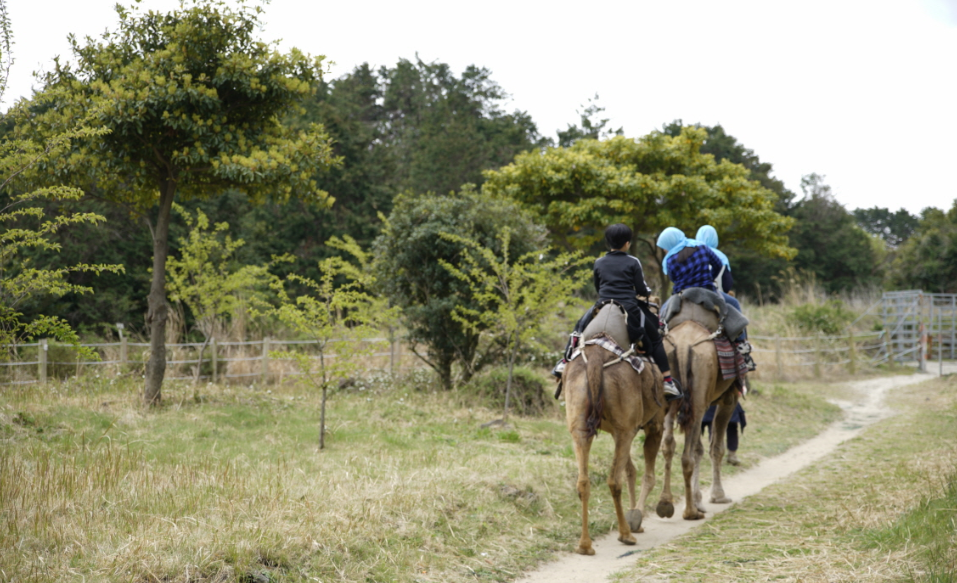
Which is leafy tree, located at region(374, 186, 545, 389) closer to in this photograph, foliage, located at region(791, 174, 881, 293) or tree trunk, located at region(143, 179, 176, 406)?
tree trunk, located at region(143, 179, 176, 406)

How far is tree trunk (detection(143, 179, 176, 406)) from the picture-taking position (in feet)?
34.5

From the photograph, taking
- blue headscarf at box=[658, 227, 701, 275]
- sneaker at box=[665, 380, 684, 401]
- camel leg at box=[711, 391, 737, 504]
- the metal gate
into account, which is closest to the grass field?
camel leg at box=[711, 391, 737, 504]

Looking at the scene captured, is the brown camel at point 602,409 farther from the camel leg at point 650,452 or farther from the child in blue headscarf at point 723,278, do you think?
the child in blue headscarf at point 723,278

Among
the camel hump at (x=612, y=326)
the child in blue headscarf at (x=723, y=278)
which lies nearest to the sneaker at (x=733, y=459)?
the child in blue headscarf at (x=723, y=278)

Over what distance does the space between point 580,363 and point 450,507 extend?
1.62 metres

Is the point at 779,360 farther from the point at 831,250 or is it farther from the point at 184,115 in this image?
the point at 831,250

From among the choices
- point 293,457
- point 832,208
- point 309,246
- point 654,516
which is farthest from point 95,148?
point 832,208

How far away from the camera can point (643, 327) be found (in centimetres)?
577

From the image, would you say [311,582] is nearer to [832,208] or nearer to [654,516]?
[654,516]

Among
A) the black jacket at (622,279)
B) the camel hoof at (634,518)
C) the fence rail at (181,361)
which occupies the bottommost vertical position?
the camel hoof at (634,518)

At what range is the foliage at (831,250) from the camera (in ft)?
133

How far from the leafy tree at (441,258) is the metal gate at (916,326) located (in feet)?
54.5

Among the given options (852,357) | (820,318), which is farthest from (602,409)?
(820,318)

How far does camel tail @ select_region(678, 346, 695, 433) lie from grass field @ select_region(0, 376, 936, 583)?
0.90m
